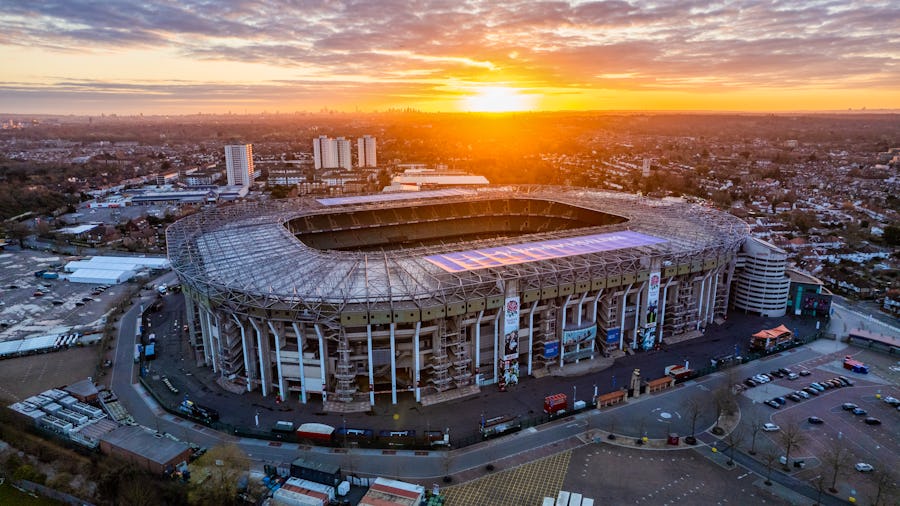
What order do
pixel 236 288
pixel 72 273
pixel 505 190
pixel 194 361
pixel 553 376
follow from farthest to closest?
pixel 505 190
pixel 72 273
pixel 194 361
pixel 553 376
pixel 236 288

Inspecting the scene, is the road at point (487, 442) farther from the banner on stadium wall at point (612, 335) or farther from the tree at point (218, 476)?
the tree at point (218, 476)

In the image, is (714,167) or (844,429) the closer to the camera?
(844,429)

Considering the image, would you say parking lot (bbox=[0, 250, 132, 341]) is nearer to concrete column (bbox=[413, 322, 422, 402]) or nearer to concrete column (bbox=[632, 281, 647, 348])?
concrete column (bbox=[413, 322, 422, 402])

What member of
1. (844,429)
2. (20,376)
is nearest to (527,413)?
(844,429)

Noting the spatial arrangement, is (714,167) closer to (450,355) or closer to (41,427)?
(450,355)

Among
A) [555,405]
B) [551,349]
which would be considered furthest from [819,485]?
[551,349]

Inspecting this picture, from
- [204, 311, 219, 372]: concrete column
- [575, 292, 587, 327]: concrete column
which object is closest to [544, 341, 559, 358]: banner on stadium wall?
[575, 292, 587, 327]: concrete column

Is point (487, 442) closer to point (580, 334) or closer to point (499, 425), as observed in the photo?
point (499, 425)
